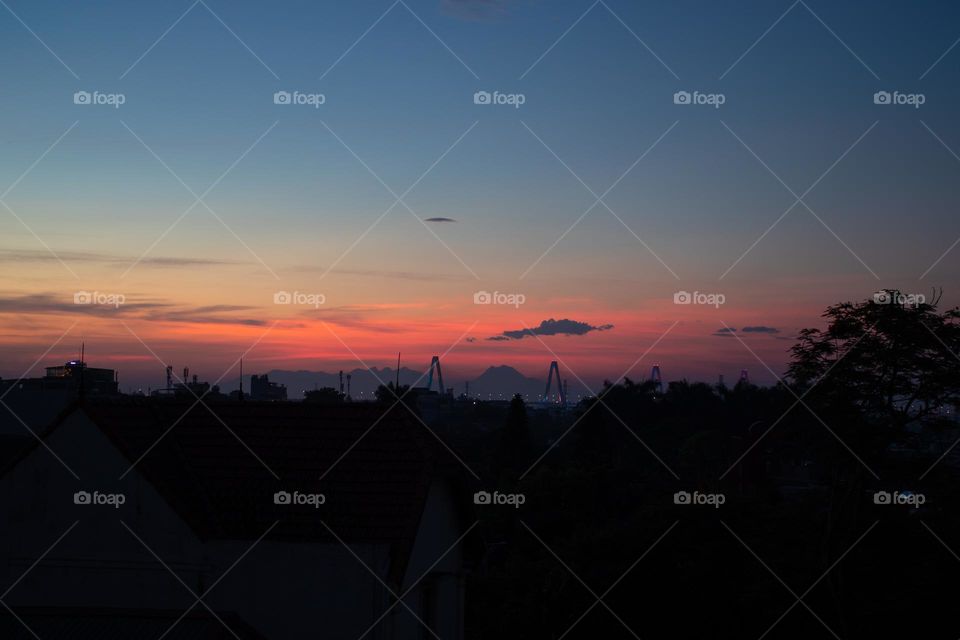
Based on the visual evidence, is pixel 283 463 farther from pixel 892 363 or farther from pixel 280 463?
pixel 892 363

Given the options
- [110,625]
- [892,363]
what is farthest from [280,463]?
Result: [892,363]

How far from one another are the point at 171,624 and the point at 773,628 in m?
16.8

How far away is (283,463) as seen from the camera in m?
13.9

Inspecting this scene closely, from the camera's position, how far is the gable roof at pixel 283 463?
42.6 ft

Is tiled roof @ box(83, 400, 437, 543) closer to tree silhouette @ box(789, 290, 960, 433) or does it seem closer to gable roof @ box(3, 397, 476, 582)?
gable roof @ box(3, 397, 476, 582)

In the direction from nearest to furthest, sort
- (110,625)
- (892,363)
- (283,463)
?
(110,625) → (283,463) → (892,363)

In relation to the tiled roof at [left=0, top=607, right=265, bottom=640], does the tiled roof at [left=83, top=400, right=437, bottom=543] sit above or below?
above

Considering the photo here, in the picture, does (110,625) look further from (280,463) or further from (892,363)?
(892,363)

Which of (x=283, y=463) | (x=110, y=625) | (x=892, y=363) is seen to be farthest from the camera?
(x=892, y=363)

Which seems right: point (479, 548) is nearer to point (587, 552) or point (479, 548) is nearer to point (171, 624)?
point (171, 624)

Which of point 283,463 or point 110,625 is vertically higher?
point 283,463

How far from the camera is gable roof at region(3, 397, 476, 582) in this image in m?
13.0

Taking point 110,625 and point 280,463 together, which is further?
point 280,463

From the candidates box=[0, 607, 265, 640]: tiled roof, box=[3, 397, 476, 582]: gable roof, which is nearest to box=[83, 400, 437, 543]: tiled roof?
box=[3, 397, 476, 582]: gable roof
